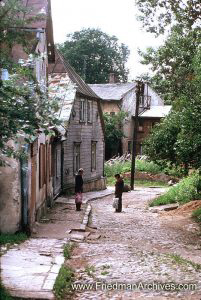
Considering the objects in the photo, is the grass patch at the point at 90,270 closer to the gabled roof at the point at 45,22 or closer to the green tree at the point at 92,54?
the gabled roof at the point at 45,22

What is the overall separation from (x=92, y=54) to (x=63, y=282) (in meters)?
66.4

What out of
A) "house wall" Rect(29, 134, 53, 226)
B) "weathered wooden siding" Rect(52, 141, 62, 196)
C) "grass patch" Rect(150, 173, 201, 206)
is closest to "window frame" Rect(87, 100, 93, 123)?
"weathered wooden siding" Rect(52, 141, 62, 196)

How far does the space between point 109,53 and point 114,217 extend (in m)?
57.9

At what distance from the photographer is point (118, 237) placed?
13273 millimetres

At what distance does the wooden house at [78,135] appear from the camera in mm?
23672

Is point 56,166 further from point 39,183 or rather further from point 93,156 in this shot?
point 93,156

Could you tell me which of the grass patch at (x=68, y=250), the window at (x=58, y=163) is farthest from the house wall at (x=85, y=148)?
the grass patch at (x=68, y=250)

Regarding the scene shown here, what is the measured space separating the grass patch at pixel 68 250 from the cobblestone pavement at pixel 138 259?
0.12 meters

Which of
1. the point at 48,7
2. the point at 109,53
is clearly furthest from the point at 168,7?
the point at 109,53

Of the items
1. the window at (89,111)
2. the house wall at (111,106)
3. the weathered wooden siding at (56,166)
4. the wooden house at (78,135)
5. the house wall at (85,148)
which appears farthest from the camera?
the house wall at (111,106)

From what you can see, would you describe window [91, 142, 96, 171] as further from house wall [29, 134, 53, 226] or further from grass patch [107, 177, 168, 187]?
Result: house wall [29, 134, 53, 226]

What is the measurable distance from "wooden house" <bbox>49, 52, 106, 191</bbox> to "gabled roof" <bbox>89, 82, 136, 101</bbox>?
15548mm

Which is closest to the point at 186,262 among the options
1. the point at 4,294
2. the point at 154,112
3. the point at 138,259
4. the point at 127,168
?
the point at 138,259

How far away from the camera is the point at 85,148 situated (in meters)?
27.6
